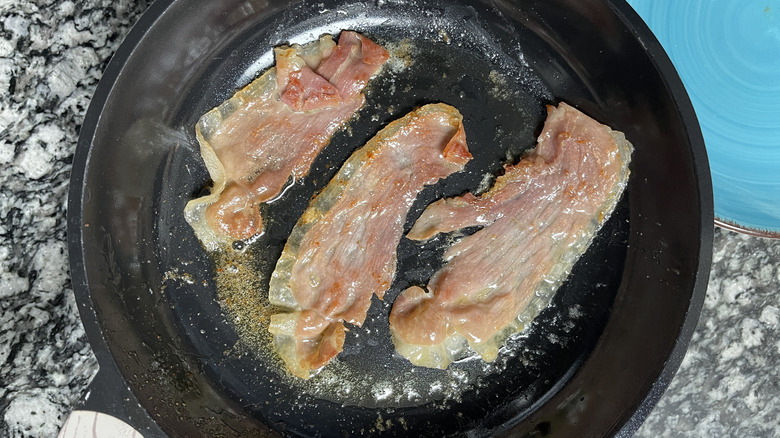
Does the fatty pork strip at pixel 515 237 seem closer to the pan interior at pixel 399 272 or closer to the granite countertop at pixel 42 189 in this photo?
the pan interior at pixel 399 272

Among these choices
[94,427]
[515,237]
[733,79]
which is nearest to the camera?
[94,427]

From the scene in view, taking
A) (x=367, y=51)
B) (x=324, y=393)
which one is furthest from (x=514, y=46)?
(x=324, y=393)

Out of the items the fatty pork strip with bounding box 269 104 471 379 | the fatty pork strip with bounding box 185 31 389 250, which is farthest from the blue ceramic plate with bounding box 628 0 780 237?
the fatty pork strip with bounding box 185 31 389 250

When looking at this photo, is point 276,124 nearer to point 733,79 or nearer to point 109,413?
point 109,413

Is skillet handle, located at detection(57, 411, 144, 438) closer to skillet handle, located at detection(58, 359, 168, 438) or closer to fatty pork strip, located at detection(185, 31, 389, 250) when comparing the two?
skillet handle, located at detection(58, 359, 168, 438)

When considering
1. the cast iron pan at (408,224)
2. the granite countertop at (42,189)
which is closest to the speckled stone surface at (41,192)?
the granite countertop at (42,189)

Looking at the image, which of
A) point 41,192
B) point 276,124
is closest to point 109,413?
point 41,192
